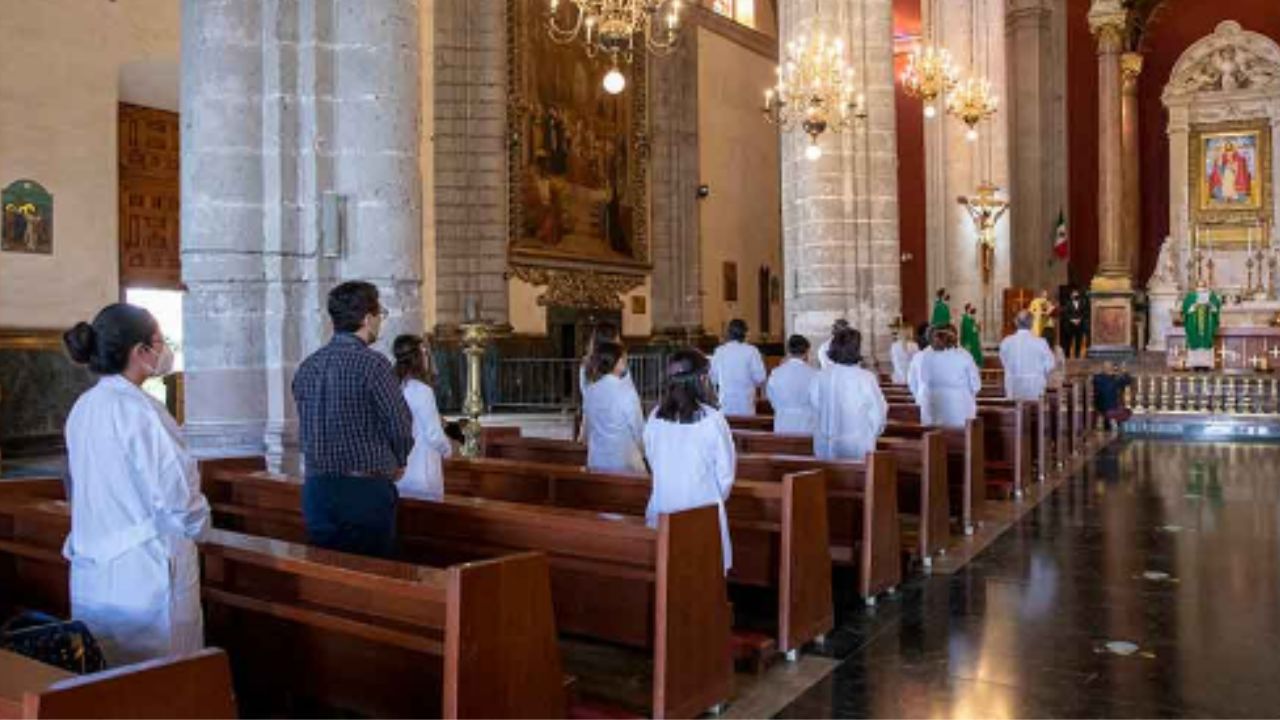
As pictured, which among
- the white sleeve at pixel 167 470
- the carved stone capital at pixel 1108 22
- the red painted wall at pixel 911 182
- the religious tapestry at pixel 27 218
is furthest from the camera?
the red painted wall at pixel 911 182

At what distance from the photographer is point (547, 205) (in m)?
20.0

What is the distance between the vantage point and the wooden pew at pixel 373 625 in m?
3.78

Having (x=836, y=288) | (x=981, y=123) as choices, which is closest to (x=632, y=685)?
(x=836, y=288)

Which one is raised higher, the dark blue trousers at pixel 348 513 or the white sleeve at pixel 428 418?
the white sleeve at pixel 428 418

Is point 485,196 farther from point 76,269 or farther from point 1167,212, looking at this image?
point 1167,212

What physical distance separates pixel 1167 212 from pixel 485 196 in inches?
684

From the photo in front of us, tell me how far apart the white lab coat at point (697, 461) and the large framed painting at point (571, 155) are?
43.9ft

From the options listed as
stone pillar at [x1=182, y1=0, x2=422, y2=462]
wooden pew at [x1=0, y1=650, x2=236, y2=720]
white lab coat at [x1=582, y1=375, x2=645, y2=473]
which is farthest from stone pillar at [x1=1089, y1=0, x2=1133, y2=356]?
wooden pew at [x1=0, y1=650, x2=236, y2=720]

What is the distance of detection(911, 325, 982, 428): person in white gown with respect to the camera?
37.2 ft

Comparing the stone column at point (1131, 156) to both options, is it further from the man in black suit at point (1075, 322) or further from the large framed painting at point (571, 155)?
the large framed painting at point (571, 155)

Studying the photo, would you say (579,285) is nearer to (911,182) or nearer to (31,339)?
(31,339)

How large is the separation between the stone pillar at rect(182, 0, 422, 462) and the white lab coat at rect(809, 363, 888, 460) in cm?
302

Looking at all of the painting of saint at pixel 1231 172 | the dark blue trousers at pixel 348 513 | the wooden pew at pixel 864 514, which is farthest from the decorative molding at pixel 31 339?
the painting of saint at pixel 1231 172

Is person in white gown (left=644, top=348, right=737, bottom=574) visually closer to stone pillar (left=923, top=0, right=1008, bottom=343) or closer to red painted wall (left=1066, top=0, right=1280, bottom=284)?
stone pillar (left=923, top=0, right=1008, bottom=343)
